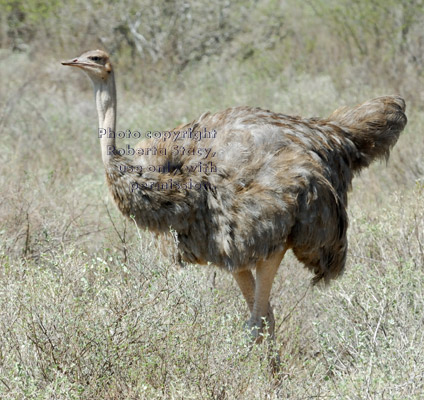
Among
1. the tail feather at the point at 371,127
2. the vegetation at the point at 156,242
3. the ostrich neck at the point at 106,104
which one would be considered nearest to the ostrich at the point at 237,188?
the ostrich neck at the point at 106,104

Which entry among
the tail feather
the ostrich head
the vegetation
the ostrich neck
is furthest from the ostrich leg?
the ostrich head

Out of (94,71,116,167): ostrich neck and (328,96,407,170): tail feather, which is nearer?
(94,71,116,167): ostrich neck

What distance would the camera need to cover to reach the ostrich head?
409 cm

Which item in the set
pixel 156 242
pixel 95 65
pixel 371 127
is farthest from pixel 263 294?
pixel 95 65

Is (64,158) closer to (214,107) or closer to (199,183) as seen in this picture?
(214,107)

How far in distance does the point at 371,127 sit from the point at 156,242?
1.39 meters

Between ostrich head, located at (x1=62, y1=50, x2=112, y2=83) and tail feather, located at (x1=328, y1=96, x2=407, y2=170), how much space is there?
1336 millimetres

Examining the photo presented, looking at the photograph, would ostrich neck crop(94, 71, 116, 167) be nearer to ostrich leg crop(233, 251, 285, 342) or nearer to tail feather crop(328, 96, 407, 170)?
ostrich leg crop(233, 251, 285, 342)

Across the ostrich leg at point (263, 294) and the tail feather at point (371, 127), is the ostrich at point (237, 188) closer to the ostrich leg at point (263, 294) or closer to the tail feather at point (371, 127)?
the ostrich leg at point (263, 294)

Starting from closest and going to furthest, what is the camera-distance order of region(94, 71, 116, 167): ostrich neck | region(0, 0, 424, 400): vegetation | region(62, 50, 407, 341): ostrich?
region(0, 0, 424, 400): vegetation, region(62, 50, 407, 341): ostrich, region(94, 71, 116, 167): ostrich neck

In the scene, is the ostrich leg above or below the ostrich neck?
below

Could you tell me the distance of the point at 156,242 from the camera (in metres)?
4.26

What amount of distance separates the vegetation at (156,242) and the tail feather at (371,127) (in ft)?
1.67

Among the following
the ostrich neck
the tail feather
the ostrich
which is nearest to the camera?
the ostrich
